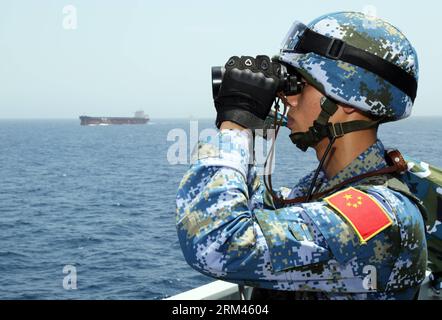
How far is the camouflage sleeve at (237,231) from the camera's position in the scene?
69.3 inches

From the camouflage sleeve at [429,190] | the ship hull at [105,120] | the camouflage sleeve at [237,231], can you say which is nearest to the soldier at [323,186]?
the camouflage sleeve at [237,231]

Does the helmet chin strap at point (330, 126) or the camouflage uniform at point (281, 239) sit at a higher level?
the helmet chin strap at point (330, 126)

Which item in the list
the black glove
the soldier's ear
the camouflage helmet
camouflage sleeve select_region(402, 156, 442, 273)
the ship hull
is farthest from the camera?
the ship hull

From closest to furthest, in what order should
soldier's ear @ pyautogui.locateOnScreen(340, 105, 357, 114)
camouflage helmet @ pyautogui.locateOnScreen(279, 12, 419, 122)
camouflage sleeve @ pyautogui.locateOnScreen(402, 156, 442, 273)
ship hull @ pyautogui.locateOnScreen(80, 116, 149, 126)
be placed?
1. camouflage helmet @ pyautogui.locateOnScreen(279, 12, 419, 122)
2. soldier's ear @ pyautogui.locateOnScreen(340, 105, 357, 114)
3. camouflage sleeve @ pyautogui.locateOnScreen(402, 156, 442, 273)
4. ship hull @ pyautogui.locateOnScreen(80, 116, 149, 126)

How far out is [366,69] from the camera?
2.14 metres

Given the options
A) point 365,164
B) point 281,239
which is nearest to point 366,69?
point 365,164

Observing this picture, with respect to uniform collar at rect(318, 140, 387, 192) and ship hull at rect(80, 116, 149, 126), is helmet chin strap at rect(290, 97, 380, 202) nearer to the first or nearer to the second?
uniform collar at rect(318, 140, 387, 192)

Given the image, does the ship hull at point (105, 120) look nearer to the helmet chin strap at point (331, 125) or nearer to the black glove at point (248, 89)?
the helmet chin strap at point (331, 125)

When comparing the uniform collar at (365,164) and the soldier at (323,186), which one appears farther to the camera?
the uniform collar at (365,164)

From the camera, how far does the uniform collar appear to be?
219cm

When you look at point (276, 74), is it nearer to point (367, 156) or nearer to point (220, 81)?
point (220, 81)

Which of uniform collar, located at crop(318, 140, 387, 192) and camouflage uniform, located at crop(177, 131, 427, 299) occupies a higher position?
uniform collar, located at crop(318, 140, 387, 192)

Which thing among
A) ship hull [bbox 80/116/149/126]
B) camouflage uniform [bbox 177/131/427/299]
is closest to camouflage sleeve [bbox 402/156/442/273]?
camouflage uniform [bbox 177/131/427/299]
